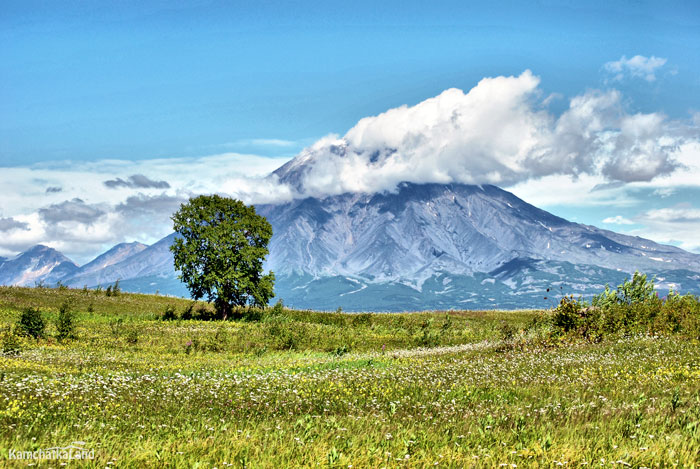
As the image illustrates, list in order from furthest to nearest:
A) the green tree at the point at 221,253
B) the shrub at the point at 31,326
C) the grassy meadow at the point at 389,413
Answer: the green tree at the point at 221,253, the shrub at the point at 31,326, the grassy meadow at the point at 389,413

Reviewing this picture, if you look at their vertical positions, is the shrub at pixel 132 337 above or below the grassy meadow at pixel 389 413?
below

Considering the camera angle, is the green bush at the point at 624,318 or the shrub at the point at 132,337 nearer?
the green bush at the point at 624,318

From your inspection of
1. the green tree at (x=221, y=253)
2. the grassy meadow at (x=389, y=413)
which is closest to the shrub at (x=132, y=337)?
the grassy meadow at (x=389, y=413)

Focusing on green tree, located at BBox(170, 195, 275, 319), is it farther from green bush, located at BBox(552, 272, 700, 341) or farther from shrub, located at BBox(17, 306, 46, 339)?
green bush, located at BBox(552, 272, 700, 341)

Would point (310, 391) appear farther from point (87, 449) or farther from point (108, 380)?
point (87, 449)

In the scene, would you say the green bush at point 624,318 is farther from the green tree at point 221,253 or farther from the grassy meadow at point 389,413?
the green tree at point 221,253

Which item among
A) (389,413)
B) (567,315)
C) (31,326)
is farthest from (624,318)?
(31,326)

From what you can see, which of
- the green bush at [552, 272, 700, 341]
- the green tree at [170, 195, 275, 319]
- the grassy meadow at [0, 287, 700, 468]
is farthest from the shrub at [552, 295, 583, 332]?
the green tree at [170, 195, 275, 319]

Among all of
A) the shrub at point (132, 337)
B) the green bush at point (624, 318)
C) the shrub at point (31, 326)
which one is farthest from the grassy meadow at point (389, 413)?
the shrub at point (132, 337)

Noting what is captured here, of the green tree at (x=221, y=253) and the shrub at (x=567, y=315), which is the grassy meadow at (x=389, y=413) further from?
the green tree at (x=221, y=253)

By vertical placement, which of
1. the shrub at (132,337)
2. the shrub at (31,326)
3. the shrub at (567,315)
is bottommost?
the shrub at (132,337)

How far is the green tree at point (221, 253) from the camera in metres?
56.9

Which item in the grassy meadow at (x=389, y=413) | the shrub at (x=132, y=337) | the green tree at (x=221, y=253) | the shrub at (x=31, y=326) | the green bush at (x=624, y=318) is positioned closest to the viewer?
the grassy meadow at (x=389, y=413)

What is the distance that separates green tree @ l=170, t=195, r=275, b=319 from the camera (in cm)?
5688
